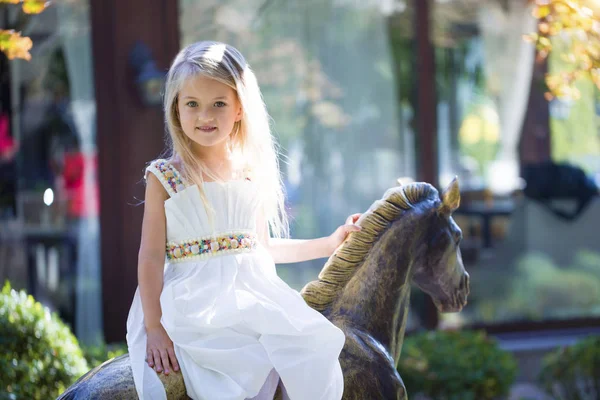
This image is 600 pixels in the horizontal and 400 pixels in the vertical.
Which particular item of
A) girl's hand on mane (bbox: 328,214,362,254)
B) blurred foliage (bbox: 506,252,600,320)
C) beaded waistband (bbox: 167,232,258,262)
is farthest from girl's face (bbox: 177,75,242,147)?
blurred foliage (bbox: 506,252,600,320)

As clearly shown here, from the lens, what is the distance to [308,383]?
2.16m

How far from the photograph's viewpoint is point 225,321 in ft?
7.18

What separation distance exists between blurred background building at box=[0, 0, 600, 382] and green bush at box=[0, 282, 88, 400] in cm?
206

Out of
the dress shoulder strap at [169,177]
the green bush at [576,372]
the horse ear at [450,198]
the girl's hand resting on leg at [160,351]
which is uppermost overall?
the dress shoulder strap at [169,177]

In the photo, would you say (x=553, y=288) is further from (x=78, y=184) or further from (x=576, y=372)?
(x=78, y=184)

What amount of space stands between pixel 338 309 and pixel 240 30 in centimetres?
383

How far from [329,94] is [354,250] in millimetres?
3810

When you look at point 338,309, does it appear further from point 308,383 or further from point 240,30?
point 240,30

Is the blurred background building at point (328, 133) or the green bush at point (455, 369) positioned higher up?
the blurred background building at point (328, 133)

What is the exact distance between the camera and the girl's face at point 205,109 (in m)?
2.37

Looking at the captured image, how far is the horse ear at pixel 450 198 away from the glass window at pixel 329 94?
3.39 m

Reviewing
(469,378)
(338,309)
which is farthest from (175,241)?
(469,378)

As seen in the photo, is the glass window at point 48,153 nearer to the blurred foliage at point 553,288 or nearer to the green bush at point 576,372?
the green bush at point 576,372

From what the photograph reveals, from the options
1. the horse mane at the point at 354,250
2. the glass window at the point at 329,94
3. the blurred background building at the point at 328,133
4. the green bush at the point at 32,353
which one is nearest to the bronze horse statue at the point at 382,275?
the horse mane at the point at 354,250
